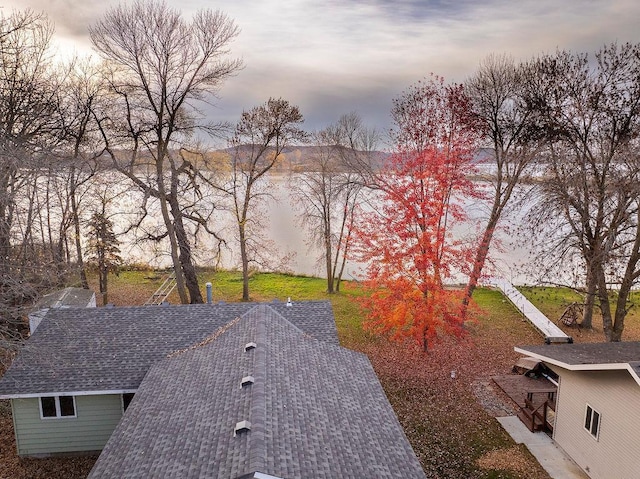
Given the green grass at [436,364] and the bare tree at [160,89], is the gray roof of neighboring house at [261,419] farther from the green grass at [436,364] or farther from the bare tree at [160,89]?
the bare tree at [160,89]

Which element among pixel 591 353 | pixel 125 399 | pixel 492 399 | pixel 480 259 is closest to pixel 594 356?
pixel 591 353

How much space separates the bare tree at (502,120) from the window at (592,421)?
331 inches

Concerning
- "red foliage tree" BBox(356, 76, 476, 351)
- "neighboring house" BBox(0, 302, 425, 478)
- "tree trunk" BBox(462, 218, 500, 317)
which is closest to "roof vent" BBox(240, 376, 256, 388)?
"neighboring house" BBox(0, 302, 425, 478)

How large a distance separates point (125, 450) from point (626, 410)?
36.3 ft

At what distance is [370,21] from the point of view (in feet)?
74.8

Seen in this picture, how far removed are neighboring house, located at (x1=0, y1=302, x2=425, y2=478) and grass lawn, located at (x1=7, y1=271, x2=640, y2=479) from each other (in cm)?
210

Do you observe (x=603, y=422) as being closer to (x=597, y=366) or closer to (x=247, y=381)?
(x=597, y=366)

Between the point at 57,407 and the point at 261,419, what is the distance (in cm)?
761

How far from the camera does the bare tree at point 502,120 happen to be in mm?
20250

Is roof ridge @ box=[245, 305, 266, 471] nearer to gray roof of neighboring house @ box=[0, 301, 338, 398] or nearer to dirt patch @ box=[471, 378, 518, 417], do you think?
gray roof of neighboring house @ box=[0, 301, 338, 398]

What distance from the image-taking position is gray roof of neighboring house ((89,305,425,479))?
279 inches

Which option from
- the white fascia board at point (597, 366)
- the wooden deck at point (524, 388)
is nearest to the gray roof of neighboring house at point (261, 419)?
the white fascia board at point (597, 366)

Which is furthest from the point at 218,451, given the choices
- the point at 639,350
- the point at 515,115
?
the point at 515,115

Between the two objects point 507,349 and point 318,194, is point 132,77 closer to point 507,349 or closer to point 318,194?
point 318,194
